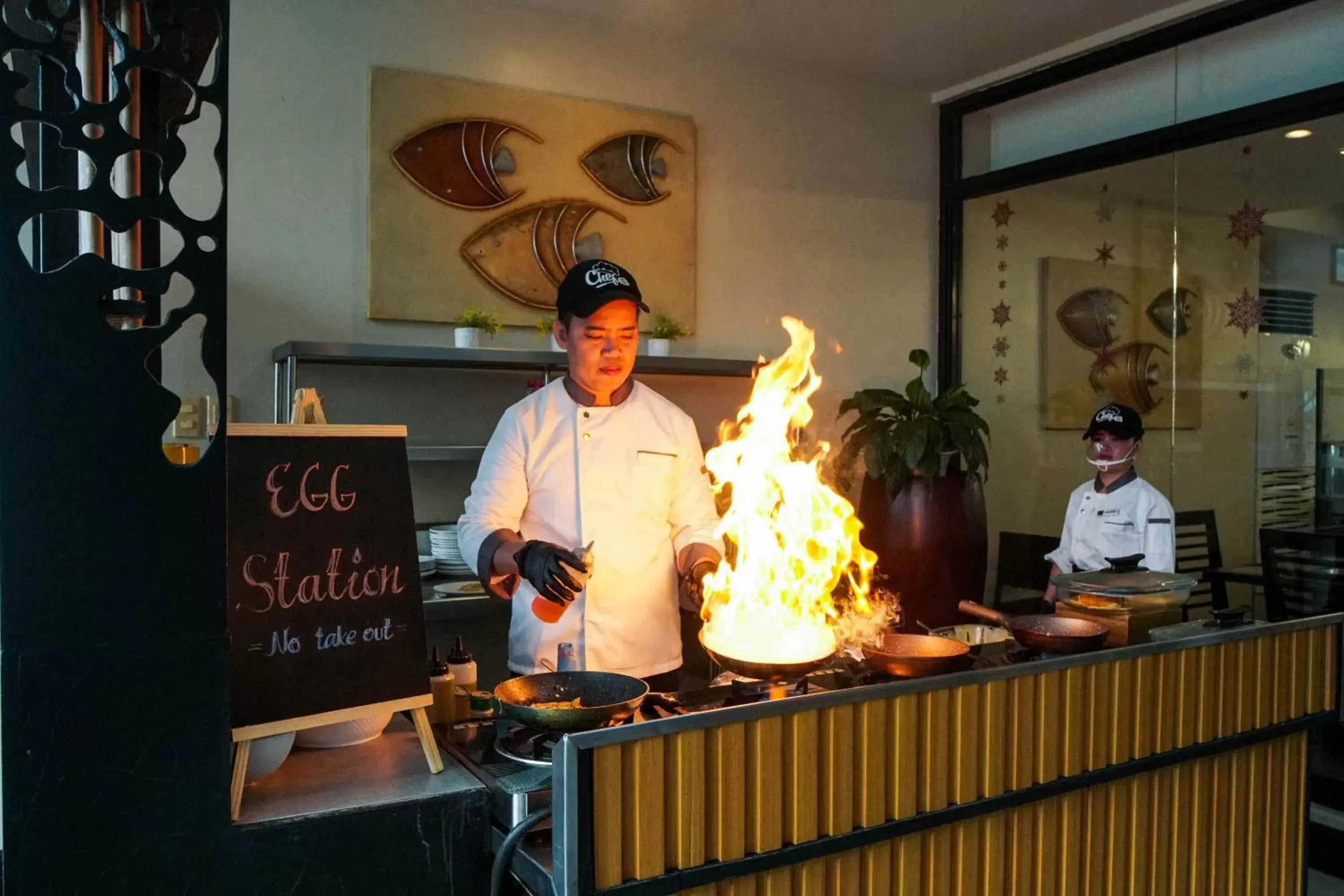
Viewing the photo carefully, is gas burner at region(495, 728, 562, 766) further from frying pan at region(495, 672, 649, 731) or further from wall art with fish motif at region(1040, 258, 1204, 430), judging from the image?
wall art with fish motif at region(1040, 258, 1204, 430)

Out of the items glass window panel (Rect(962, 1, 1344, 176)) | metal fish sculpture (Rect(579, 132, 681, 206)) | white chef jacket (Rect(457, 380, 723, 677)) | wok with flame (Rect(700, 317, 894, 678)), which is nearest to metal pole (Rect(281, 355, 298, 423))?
white chef jacket (Rect(457, 380, 723, 677))

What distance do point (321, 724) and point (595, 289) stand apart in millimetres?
1249

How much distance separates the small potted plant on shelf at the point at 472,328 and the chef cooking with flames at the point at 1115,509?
2.62 m

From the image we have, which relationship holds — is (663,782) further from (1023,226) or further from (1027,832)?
(1023,226)

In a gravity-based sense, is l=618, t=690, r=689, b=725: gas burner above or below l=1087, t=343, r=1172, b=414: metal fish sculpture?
below

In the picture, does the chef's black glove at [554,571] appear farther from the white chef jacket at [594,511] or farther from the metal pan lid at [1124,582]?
the metal pan lid at [1124,582]

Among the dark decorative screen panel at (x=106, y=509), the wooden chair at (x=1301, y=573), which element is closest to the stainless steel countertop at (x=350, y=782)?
the dark decorative screen panel at (x=106, y=509)

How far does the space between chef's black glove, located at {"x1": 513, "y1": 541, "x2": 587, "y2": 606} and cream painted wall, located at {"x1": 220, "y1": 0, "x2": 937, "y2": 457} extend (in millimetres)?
2381

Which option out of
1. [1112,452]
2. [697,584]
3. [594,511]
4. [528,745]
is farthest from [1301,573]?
[528,745]

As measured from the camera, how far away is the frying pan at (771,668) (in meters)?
1.80

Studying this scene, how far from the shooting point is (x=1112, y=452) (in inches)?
166

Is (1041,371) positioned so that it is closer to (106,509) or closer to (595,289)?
(595,289)

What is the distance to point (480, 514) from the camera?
2527 mm

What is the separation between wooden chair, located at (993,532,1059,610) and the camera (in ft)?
17.1
